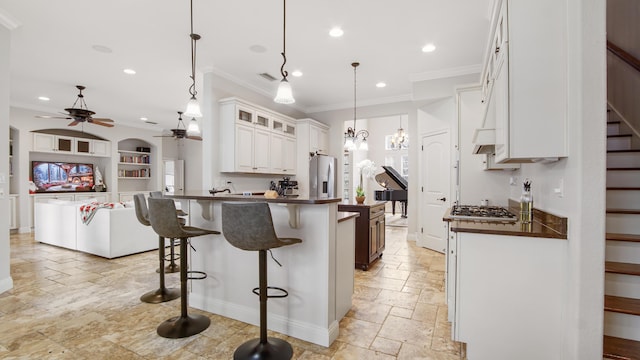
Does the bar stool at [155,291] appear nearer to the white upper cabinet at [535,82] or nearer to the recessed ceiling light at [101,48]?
the recessed ceiling light at [101,48]

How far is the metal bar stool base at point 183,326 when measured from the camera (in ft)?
7.86

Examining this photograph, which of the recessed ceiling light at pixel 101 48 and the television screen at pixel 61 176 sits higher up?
the recessed ceiling light at pixel 101 48

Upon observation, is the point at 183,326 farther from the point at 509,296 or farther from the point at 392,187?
the point at 392,187

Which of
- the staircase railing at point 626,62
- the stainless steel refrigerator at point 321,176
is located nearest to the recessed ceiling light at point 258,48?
the stainless steel refrigerator at point 321,176

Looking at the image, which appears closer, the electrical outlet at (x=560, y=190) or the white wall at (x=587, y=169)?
the white wall at (x=587, y=169)

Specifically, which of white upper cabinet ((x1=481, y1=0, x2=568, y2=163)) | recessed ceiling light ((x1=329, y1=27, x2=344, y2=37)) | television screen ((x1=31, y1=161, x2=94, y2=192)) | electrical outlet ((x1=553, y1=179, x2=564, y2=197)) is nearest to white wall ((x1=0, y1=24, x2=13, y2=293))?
recessed ceiling light ((x1=329, y1=27, x2=344, y2=37))

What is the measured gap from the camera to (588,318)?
64.7 inches

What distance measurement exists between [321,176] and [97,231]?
13.2 feet

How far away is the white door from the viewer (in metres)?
5.04

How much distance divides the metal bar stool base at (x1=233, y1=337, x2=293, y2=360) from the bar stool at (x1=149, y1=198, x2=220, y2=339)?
55 cm

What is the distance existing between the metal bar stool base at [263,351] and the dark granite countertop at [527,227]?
57.6 inches

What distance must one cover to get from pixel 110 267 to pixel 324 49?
4.24 metres

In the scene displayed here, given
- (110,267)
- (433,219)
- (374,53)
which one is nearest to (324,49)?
(374,53)

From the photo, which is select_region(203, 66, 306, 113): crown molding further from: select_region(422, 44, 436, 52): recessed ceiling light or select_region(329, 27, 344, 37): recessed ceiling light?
select_region(422, 44, 436, 52): recessed ceiling light
